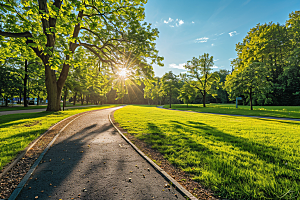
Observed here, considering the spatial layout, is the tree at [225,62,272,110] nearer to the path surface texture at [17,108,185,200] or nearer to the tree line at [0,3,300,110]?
the tree line at [0,3,300,110]

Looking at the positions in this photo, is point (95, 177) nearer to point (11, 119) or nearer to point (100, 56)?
point (11, 119)

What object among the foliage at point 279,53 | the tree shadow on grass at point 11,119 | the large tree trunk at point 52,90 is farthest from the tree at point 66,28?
the foliage at point 279,53

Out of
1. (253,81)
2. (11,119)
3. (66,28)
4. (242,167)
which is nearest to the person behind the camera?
(242,167)

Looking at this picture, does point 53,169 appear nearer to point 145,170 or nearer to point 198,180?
point 145,170

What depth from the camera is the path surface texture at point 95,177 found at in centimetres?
262

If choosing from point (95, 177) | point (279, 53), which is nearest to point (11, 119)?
point (95, 177)

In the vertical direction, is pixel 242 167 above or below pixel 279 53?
below

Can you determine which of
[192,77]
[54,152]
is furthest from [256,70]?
[54,152]

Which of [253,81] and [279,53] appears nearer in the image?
[253,81]

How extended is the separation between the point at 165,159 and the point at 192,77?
38933 millimetres

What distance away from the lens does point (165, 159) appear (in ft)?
14.0

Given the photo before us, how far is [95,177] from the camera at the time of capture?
127 inches

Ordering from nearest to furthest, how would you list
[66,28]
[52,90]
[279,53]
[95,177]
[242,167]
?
[95,177] → [242,167] → [66,28] → [52,90] → [279,53]

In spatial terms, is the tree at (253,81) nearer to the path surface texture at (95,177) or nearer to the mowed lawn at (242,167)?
the mowed lawn at (242,167)
